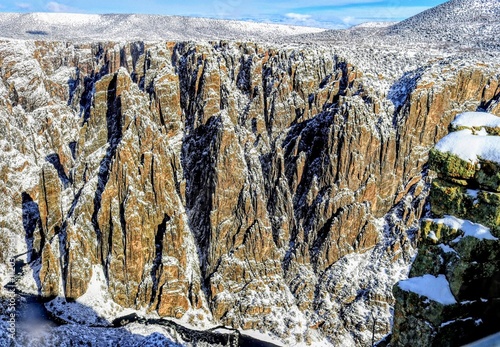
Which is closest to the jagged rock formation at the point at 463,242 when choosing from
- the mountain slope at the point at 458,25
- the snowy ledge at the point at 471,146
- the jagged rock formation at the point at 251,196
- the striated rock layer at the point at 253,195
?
the snowy ledge at the point at 471,146

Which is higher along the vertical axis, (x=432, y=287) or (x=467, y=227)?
(x=467, y=227)

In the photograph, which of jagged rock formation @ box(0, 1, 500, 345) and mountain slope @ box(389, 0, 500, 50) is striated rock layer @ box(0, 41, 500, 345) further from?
mountain slope @ box(389, 0, 500, 50)

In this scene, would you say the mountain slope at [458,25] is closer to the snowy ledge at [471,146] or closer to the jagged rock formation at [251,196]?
the jagged rock formation at [251,196]

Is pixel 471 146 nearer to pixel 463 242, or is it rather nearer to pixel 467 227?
pixel 467 227

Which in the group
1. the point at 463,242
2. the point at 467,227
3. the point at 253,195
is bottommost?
the point at 253,195

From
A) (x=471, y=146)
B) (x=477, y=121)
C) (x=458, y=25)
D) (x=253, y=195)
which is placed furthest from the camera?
(x=458, y=25)

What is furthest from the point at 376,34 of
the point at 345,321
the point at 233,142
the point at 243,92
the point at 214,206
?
the point at 345,321

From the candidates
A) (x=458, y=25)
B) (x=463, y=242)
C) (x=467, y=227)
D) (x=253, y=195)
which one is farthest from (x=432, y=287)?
(x=458, y=25)
